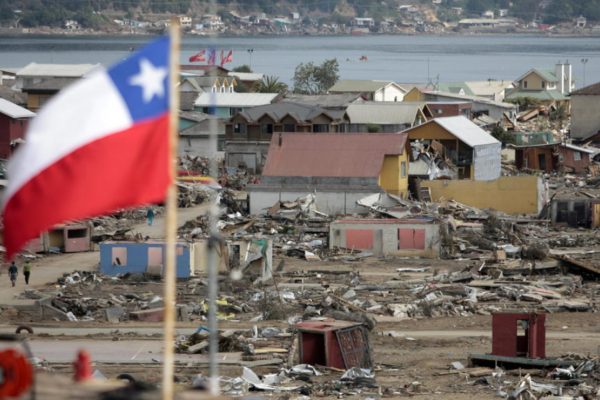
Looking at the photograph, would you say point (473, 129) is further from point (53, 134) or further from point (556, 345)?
point (53, 134)

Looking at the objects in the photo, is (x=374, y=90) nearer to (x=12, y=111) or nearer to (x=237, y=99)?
(x=237, y=99)

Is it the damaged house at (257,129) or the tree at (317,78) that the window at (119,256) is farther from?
the tree at (317,78)

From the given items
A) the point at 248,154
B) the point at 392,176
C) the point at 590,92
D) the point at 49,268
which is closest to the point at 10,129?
the point at 248,154

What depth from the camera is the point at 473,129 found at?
5838cm

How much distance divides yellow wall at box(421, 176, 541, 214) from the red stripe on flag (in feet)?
129

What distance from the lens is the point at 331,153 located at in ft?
158

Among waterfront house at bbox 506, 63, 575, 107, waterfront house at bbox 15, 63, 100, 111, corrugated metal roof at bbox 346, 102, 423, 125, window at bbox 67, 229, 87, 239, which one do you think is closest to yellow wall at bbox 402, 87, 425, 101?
waterfront house at bbox 506, 63, 575, 107

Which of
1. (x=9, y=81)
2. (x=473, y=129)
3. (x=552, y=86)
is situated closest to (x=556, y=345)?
(x=473, y=129)

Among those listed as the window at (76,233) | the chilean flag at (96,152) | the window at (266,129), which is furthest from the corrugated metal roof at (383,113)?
the chilean flag at (96,152)

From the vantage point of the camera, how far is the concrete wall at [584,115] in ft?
237

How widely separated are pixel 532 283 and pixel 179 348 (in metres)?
10.6

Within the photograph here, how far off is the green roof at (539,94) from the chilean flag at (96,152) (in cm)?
8793

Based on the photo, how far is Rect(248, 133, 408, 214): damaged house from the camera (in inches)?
1822

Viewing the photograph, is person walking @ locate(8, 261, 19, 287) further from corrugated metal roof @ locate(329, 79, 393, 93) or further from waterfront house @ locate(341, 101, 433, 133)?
corrugated metal roof @ locate(329, 79, 393, 93)
